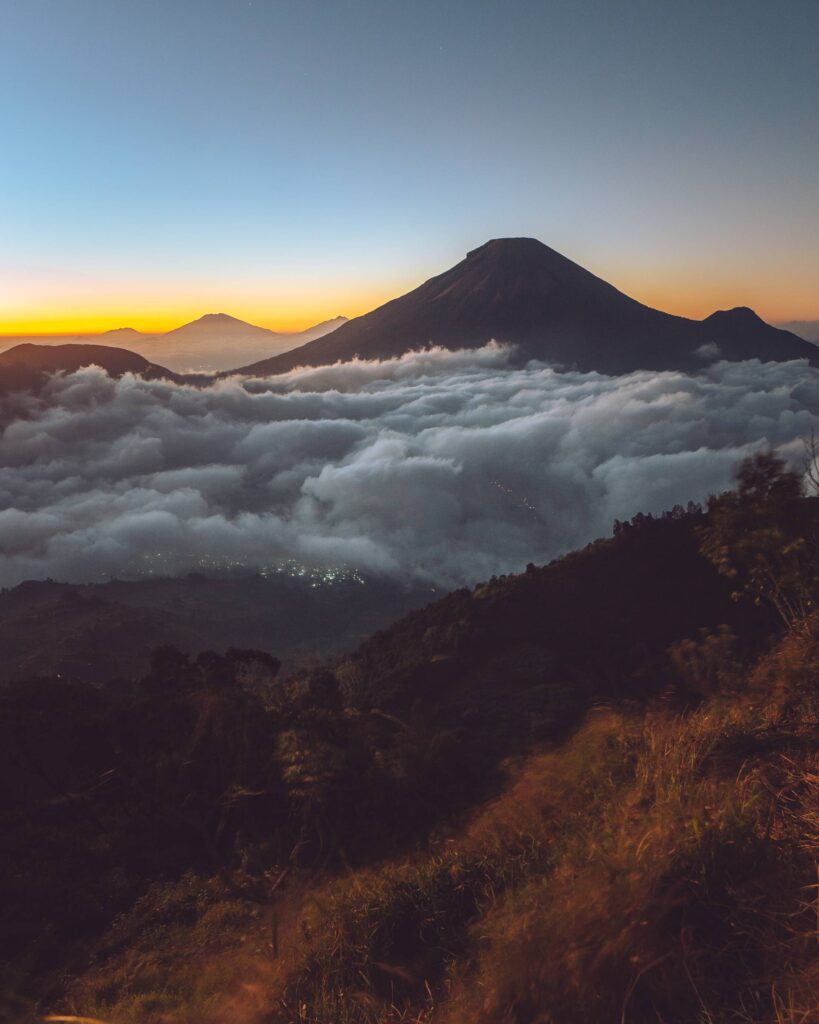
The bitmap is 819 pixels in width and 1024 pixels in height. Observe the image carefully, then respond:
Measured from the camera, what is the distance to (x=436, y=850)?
19.2ft

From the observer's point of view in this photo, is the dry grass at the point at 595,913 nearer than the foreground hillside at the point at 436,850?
Yes

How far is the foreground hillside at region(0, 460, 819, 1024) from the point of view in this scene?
2.79 meters

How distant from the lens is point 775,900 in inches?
115

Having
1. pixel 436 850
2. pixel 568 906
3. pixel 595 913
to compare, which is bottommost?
pixel 436 850

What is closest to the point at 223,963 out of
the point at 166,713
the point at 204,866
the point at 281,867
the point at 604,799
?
the point at 604,799

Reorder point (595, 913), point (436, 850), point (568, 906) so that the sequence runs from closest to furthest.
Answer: point (595, 913) → point (568, 906) → point (436, 850)

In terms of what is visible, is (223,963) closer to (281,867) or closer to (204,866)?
(281,867)

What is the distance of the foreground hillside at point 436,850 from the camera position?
2.79 meters

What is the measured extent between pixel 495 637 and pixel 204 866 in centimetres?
3006

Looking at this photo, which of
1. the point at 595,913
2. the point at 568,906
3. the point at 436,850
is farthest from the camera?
the point at 436,850

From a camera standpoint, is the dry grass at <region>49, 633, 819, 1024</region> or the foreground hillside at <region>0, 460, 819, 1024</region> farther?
the foreground hillside at <region>0, 460, 819, 1024</region>

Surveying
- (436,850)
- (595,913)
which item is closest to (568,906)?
(595,913)

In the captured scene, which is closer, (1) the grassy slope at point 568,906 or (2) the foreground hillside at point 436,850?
(1) the grassy slope at point 568,906

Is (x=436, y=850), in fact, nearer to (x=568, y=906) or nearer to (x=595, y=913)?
(x=568, y=906)
